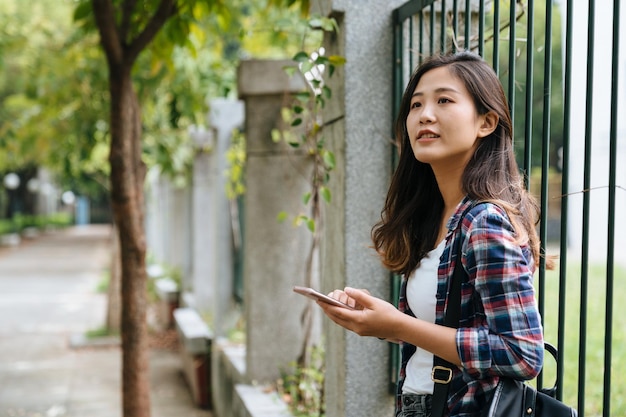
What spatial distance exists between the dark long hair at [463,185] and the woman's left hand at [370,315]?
0.29m

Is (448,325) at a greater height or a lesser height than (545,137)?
lesser

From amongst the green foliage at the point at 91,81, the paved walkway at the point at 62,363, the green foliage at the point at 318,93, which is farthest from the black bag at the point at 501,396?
the paved walkway at the point at 62,363

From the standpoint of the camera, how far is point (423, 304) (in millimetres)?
1954

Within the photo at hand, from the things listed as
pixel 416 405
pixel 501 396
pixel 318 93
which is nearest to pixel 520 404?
pixel 501 396

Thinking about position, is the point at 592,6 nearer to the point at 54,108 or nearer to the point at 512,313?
the point at 512,313

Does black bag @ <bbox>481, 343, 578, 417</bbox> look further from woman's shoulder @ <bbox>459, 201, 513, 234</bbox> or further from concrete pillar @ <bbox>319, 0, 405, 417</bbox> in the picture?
concrete pillar @ <bbox>319, 0, 405, 417</bbox>

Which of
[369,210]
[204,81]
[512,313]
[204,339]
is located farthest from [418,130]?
[204,81]

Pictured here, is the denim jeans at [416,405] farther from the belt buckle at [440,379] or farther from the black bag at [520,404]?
the black bag at [520,404]

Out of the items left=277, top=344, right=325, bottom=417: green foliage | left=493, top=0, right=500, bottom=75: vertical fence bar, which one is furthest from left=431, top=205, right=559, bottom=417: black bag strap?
left=277, top=344, right=325, bottom=417: green foliage

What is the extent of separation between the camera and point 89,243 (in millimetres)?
40500

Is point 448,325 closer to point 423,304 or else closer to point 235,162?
point 423,304

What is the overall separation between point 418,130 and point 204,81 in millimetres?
6453

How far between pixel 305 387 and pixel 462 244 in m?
3.12

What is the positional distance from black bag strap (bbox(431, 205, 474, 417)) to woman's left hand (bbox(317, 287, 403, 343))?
126mm
